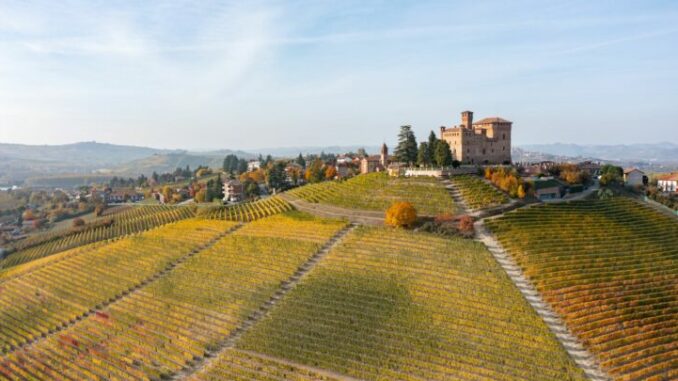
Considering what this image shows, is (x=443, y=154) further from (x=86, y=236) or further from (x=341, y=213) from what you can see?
(x=86, y=236)

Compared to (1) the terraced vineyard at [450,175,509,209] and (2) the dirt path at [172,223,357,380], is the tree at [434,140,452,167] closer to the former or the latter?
(1) the terraced vineyard at [450,175,509,209]

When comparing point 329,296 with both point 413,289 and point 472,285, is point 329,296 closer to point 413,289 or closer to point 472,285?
point 413,289

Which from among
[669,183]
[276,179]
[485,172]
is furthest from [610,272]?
[276,179]

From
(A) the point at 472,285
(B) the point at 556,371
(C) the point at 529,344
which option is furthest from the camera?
(A) the point at 472,285

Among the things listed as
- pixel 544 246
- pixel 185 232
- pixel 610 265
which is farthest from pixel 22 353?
pixel 610 265

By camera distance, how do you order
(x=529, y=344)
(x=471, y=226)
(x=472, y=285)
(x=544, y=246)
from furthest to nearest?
(x=471, y=226), (x=544, y=246), (x=472, y=285), (x=529, y=344)

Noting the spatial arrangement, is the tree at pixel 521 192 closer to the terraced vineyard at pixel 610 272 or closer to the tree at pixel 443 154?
the terraced vineyard at pixel 610 272

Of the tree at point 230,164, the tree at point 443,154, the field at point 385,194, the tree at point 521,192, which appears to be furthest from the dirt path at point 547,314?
the tree at point 230,164
